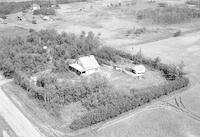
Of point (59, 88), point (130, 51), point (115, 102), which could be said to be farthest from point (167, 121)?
point (130, 51)

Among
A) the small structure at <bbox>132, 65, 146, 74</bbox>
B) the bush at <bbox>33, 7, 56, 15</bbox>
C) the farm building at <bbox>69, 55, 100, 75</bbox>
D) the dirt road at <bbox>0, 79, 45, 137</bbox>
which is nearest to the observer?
the dirt road at <bbox>0, 79, 45, 137</bbox>

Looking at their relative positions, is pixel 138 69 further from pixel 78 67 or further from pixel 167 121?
pixel 167 121

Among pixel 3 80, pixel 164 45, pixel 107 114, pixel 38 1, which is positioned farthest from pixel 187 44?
pixel 38 1

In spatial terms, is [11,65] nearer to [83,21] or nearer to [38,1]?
[83,21]

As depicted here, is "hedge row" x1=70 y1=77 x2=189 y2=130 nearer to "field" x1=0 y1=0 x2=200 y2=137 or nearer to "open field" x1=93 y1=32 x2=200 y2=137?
"field" x1=0 y1=0 x2=200 y2=137

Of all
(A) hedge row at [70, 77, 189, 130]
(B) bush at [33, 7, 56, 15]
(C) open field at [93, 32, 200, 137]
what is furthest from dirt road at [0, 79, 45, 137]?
(B) bush at [33, 7, 56, 15]
